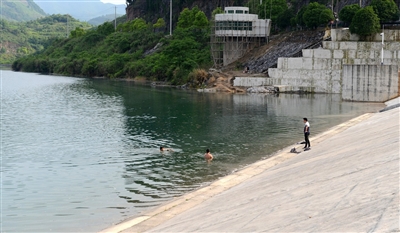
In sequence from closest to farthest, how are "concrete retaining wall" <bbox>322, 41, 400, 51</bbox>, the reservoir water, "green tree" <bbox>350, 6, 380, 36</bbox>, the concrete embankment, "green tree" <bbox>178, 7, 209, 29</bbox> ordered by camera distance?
the concrete embankment
the reservoir water
"concrete retaining wall" <bbox>322, 41, 400, 51</bbox>
"green tree" <bbox>350, 6, 380, 36</bbox>
"green tree" <bbox>178, 7, 209, 29</bbox>

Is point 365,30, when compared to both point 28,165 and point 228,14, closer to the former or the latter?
point 228,14

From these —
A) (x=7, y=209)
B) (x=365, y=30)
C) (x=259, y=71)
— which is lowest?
(x=7, y=209)

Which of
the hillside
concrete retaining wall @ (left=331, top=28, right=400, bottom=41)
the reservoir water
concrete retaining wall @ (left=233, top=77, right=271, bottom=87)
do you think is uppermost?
the hillside

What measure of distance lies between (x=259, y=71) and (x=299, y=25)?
442 inches

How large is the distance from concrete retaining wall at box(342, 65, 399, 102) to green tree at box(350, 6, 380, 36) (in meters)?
11.7

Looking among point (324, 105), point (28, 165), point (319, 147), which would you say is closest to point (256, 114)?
point (324, 105)

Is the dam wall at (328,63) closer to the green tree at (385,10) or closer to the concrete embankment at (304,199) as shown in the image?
the green tree at (385,10)

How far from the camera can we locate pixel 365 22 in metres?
71.5

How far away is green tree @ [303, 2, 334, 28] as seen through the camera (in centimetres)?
8031

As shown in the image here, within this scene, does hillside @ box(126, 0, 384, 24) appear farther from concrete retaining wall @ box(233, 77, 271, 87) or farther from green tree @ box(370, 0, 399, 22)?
concrete retaining wall @ box(233, 77, 271, 87)

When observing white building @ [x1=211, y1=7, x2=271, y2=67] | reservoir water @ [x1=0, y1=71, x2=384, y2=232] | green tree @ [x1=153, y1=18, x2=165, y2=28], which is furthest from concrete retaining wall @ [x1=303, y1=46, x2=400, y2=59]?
green tree @ [x1=153, y1=18, x2=165, y2=28]

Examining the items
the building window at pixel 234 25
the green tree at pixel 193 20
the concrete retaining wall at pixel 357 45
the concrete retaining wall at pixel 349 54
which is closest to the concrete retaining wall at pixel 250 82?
the concrete retaining wall at pixel 349 54

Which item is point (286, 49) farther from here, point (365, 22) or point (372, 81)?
point (372, 81)

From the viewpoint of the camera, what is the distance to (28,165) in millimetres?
30219
